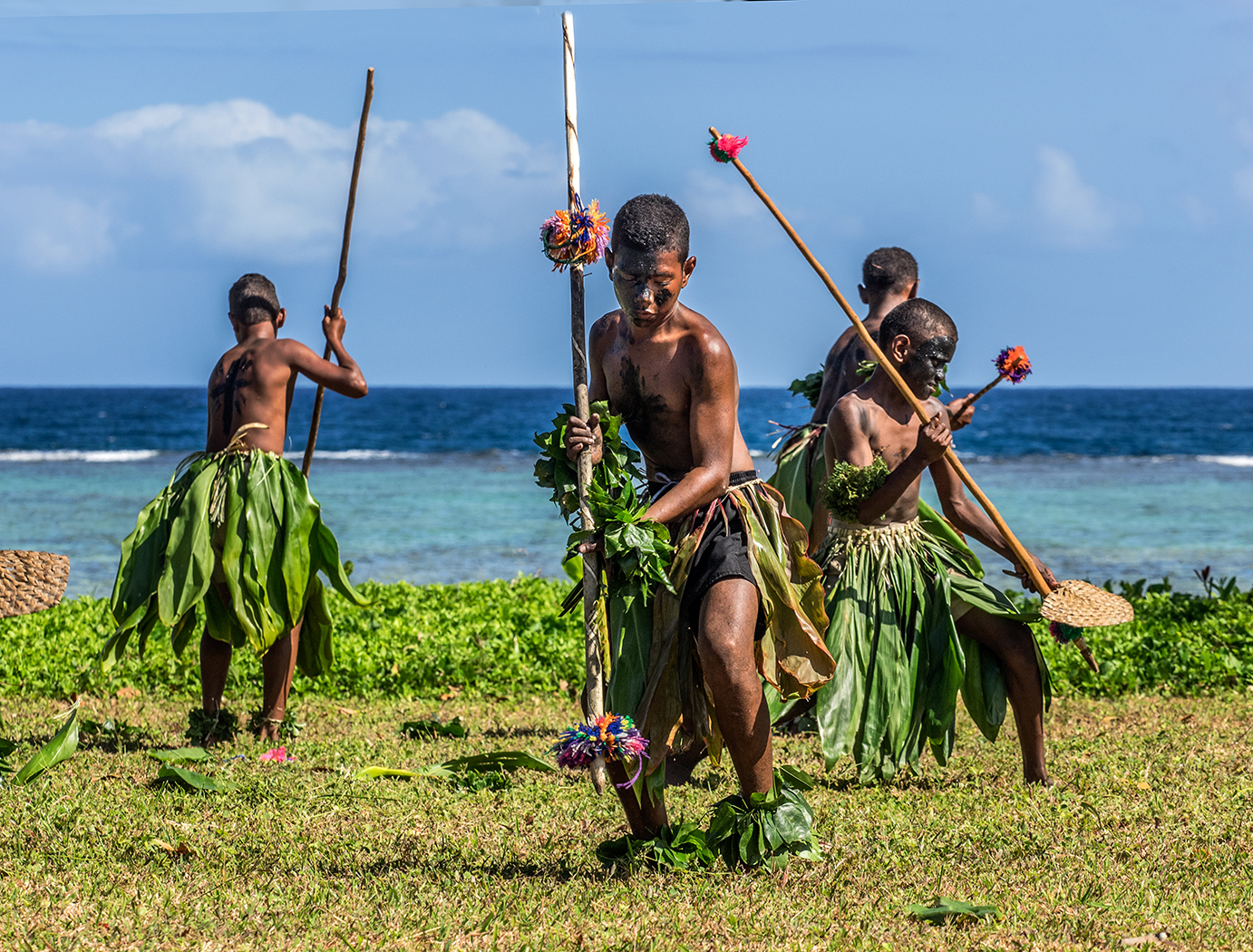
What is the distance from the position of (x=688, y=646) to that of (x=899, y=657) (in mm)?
1468

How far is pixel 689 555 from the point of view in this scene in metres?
3.98

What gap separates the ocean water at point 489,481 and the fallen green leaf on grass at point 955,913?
299 centimetres

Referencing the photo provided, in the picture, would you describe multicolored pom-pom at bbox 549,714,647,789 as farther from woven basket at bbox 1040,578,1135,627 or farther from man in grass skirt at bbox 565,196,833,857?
woven basket at bbox 1040,578,1135,627

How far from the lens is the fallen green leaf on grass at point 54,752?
517cm

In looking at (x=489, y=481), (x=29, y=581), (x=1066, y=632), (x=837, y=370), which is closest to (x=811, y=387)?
(x=837, y=370)

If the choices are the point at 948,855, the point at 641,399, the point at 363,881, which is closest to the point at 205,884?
the point at 363,881

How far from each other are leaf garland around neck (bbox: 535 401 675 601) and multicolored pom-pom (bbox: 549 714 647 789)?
1.28 ft

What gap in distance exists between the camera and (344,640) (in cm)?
786

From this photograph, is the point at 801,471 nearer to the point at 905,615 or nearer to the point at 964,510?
the point at 964,510

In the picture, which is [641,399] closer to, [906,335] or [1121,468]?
[906,335]

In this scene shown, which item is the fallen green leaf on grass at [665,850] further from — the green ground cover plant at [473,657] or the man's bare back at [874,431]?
the green ground cover plant at [473,657]

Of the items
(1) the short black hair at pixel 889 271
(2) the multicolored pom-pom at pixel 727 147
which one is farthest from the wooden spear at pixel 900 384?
(1) the short black hair at pixel 889 271

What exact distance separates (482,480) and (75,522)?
9.21 m

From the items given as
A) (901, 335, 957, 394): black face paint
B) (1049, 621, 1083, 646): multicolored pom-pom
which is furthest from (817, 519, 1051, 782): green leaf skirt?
(901, 335, 957, 394): black face paint
